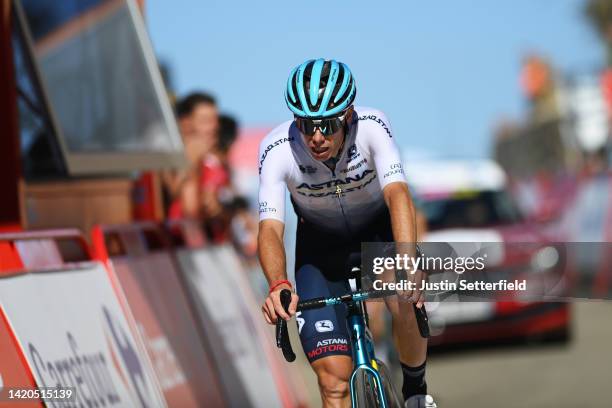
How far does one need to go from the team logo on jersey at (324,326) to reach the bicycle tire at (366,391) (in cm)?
34

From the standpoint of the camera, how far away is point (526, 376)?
40.1 feet

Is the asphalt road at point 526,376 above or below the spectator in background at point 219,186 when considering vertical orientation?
below

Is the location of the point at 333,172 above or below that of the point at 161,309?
above

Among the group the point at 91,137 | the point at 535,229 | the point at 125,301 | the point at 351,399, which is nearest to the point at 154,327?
the point at 125,301

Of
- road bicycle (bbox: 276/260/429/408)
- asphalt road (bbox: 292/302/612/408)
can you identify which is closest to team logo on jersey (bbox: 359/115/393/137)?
road bicycle (bbox: 276/260/429/408)

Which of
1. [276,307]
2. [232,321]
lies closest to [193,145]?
[232,321]

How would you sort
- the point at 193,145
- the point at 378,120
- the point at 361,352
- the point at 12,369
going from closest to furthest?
the point at 12,369
the point at 361,352
the point at 378,120
the point at 193,145

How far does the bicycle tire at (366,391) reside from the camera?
5.36 m

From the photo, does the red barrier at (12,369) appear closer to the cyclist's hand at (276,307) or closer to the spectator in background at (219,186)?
the cyclist's hand at (276,307)

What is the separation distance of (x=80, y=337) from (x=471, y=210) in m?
9.34

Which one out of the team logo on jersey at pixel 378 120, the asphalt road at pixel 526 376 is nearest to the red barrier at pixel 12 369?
the team logo on jersey at pixel 378 120

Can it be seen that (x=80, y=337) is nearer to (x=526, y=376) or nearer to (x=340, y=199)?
(x=340, y=199)

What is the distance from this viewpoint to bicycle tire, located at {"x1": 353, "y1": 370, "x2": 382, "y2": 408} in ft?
17.6

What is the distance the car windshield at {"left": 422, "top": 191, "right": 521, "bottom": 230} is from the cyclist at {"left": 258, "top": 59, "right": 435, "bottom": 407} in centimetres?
882
